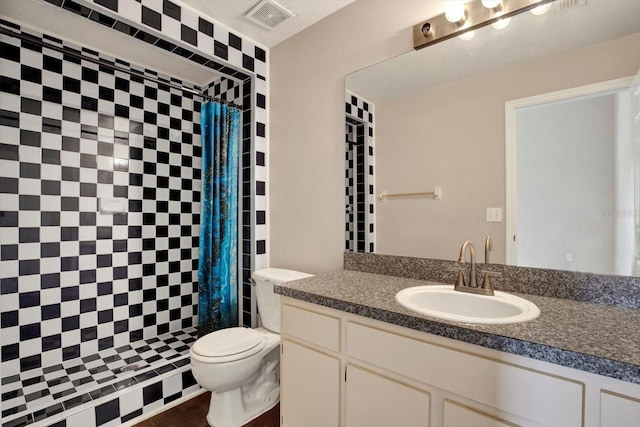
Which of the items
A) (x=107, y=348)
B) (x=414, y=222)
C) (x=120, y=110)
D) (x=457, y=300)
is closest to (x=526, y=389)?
(x=457, y=300)

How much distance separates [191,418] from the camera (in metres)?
1.70

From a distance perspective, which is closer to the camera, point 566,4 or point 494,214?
point 566,4

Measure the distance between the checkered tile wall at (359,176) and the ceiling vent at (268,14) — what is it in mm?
643

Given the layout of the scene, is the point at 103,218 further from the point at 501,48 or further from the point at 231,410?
the point at 501,48

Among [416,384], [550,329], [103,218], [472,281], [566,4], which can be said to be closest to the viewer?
[550,329]

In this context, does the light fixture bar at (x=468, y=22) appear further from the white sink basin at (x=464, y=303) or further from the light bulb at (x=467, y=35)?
the white sink basin at (x=464, y=303)

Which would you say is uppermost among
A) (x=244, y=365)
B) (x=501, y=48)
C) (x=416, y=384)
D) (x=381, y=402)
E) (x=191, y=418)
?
(x=501, y=48)

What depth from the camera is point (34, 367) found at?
1.93m

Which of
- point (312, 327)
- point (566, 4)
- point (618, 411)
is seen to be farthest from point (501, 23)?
point (312, 327)

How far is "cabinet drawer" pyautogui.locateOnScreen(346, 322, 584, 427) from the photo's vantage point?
29.1 inches

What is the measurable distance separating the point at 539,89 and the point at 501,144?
9.2 inches

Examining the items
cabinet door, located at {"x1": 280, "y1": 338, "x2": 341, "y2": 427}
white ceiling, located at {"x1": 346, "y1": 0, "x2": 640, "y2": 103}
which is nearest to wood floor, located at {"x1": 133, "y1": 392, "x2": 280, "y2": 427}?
cabinet door, located at {"x1": 280, "y1": 338, "x2": 341, "y2": 427}

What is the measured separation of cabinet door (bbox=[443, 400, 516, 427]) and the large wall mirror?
65 cm

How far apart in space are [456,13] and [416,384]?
4.85 ft
